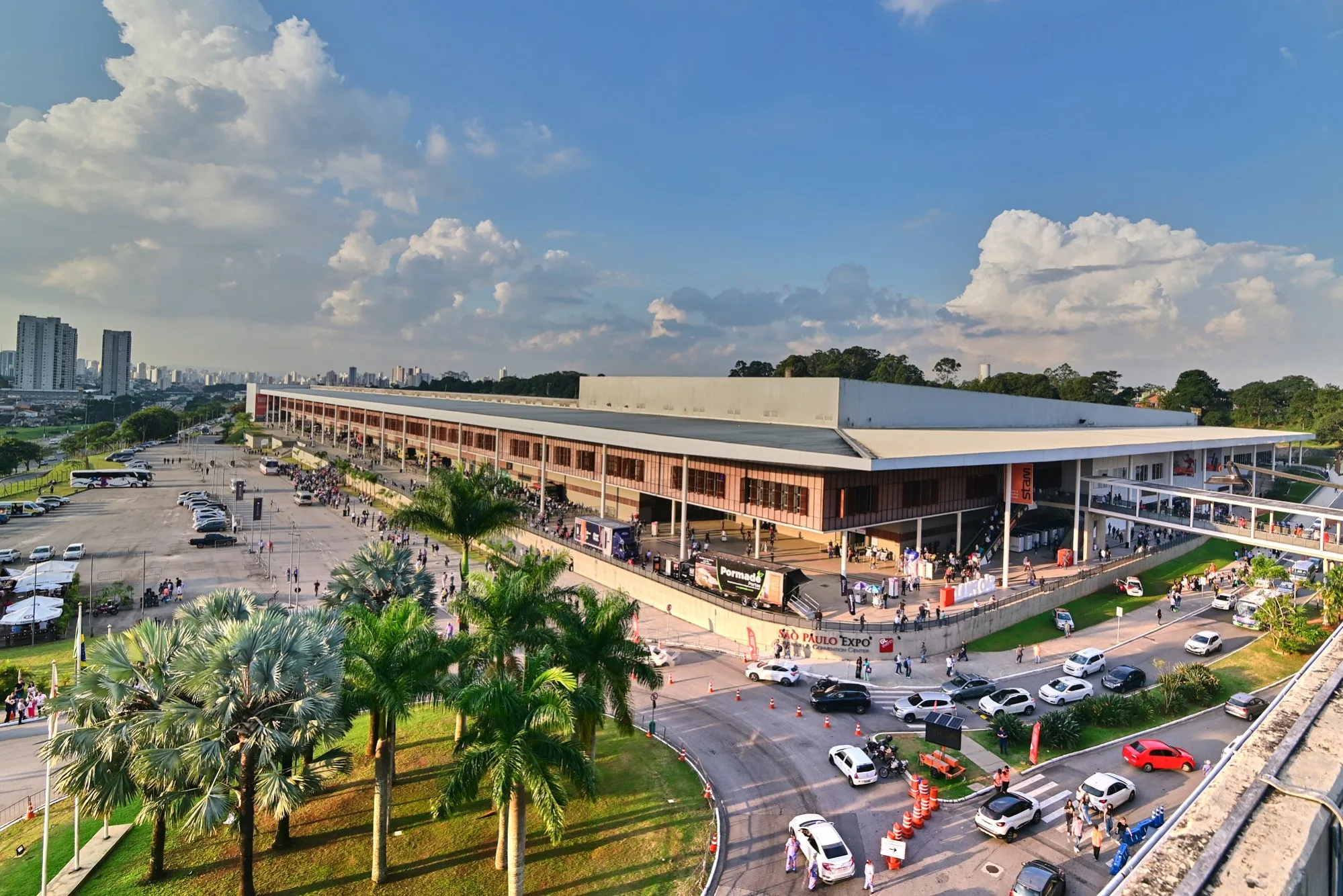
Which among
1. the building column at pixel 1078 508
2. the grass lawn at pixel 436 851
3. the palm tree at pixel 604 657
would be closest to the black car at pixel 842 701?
the grass lawn at pixel 436 851

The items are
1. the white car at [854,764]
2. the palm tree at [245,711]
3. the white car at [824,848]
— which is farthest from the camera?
the white car at [854,764]

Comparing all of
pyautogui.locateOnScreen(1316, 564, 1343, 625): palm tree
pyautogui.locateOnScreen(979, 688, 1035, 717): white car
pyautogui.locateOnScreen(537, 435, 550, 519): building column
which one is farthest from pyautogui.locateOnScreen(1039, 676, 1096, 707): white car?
pyautogui.locateOnScreen(537, 435, 550, 519): building column

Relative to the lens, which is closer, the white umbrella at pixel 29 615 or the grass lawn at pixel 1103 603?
the white umbrella at pixel 29 615

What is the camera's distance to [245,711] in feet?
41.3

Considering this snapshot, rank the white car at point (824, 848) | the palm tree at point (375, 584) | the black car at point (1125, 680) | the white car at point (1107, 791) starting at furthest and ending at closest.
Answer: the black car at point (1125, 680) → the palm tree at point (375, 584) → the white car at point (1107, 791) → the white car at point (824, 848)

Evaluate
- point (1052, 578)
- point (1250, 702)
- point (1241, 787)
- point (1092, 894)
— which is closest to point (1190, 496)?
point (1052, 578)

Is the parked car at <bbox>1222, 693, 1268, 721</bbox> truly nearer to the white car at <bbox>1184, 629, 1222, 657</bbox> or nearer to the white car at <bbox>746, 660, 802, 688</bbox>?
the white car at <bbox>1184, 629, 1222, 657</bbox>

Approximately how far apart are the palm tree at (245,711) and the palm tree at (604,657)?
18.4 feet

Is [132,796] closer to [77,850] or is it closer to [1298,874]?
[77,850]

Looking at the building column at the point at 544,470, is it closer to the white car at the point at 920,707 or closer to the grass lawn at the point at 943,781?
the white car at the point at 920,707

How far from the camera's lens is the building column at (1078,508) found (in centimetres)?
4209

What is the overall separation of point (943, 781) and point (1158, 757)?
7.06m

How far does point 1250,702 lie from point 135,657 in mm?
33916

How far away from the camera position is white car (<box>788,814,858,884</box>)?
48.2ft
